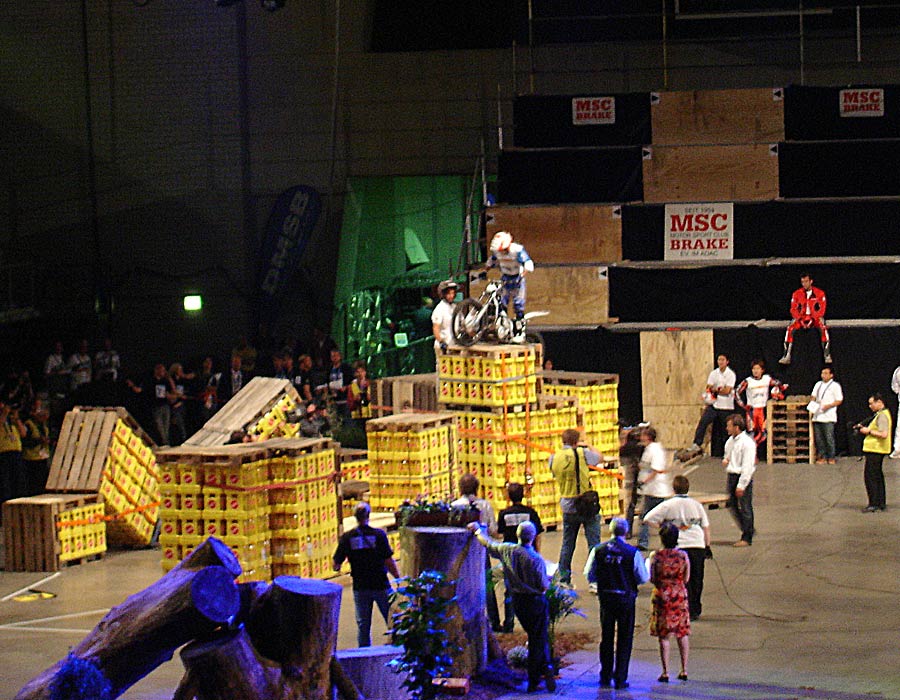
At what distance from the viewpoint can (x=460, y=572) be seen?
44.1ft

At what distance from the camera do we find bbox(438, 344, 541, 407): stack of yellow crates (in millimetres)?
20781

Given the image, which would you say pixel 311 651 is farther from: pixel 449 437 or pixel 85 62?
pixel 85 62

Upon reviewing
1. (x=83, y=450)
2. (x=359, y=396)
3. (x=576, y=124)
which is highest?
(x=576, y=124)

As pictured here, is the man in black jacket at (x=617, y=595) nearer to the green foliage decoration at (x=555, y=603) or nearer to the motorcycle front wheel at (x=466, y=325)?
the green foliage decoration at (x=555, y=603)

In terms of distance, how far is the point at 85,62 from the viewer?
34469mm

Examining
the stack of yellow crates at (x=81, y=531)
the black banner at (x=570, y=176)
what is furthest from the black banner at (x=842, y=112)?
the stack of yellow crates at (x=81, y=531)

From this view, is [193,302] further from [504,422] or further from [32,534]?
[504,422]

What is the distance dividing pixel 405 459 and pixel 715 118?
45.7ft

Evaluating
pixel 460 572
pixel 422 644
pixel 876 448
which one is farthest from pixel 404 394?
pixel 422 644

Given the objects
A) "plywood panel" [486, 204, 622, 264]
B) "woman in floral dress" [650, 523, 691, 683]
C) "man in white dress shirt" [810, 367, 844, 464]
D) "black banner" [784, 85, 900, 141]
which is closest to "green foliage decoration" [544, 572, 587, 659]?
"woman in floral dress" [650, 523, 691, 683]

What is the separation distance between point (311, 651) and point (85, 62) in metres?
26.5

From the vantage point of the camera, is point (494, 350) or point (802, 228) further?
point (802, 228)

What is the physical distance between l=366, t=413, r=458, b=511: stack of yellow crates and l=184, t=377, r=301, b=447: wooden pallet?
213 cm

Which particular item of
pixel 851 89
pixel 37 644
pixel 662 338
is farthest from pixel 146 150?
pixel 37 644
